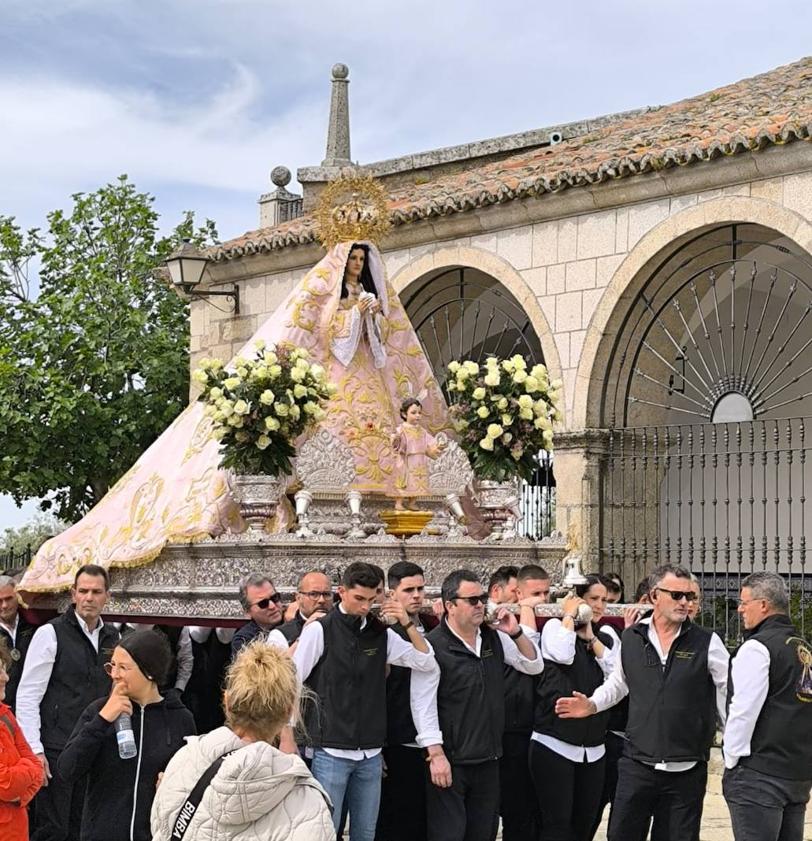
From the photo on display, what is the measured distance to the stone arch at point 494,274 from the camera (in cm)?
1650

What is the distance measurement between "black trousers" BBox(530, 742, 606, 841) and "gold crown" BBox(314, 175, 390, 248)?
461 centimetres

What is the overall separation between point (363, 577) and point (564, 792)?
61.1 inches

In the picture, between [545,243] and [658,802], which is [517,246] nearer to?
[545,243]

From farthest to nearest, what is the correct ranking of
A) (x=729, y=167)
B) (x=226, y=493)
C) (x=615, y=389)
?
(x=615, y=389) → (x=729, y=167) → (x=226, y=493)

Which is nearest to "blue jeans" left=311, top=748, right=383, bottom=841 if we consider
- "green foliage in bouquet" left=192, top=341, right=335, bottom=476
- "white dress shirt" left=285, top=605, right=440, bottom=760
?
"white dress shirt" left=285, top=605, right=440, bottom=760

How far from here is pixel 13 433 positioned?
2064 centimetres

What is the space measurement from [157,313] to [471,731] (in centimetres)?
1653

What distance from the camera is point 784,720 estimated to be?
268 inches

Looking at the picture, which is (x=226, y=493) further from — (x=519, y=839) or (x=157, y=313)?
(x=157, y=313)

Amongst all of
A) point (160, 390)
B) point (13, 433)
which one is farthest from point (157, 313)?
point (13, 433)

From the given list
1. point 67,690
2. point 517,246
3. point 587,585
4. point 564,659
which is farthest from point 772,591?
point 517,246

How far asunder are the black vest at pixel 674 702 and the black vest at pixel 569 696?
689 millimetres

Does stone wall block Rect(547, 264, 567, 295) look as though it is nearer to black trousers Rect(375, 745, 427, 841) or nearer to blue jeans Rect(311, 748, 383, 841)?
black trousers Rect(375, 745, 427, 841)

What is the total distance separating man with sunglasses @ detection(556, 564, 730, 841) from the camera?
7004mm
